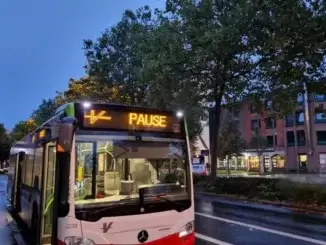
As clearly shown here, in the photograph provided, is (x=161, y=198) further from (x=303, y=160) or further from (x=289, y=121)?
(x=289, y=121)

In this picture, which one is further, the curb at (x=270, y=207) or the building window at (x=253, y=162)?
the building window at (x=253, y=162)

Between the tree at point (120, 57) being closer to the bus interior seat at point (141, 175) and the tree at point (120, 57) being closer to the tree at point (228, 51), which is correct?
the tree at point (228, 51)

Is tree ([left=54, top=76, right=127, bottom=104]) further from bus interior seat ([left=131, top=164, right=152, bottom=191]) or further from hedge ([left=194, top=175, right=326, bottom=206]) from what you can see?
bus interior seat ([left=131, top=164, right=152, bottom=191])

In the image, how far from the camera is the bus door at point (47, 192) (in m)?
7.36

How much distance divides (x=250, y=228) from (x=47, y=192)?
22.4 feet

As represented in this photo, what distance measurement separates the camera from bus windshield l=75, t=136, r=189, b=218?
5988mm

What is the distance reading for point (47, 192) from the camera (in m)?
7.55

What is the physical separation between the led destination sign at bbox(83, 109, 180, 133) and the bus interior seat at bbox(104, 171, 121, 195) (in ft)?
2.27

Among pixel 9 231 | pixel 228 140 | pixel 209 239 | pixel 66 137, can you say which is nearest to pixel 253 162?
pixel 228 140

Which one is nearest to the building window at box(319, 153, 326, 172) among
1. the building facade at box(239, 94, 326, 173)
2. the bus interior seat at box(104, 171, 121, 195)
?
the building facade at box(239, 94, 326, 173)

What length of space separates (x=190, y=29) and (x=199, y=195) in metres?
9.59

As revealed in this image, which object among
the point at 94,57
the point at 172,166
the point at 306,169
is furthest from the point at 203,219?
the point at 306,169

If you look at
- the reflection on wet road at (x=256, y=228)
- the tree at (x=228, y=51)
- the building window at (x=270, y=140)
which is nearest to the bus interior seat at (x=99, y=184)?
the reflection on wet road at (x=256, y=228)

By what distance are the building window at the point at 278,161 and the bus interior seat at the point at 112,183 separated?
67631 millimetres
